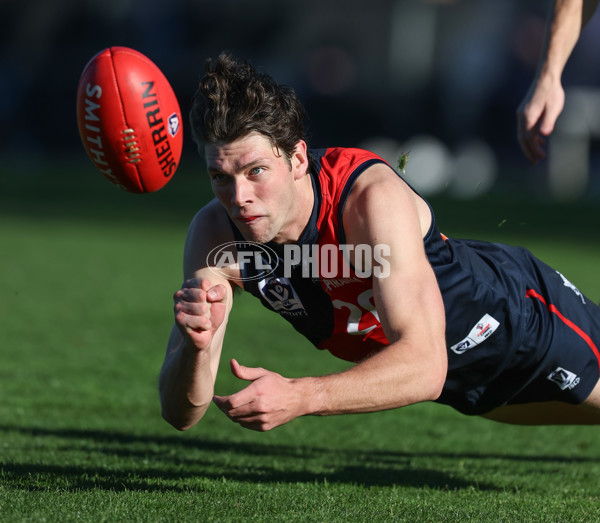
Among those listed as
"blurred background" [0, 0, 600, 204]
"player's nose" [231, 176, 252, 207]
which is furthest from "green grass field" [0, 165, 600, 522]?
"blurred background" [0, 0, 600, 204]

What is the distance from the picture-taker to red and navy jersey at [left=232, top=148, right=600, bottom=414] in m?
4.28

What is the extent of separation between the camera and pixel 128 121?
4375 mm

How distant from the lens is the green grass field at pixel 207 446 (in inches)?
166

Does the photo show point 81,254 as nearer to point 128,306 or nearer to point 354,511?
point 128,306

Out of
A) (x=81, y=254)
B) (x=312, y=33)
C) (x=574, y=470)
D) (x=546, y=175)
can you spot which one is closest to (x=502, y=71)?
(x=546, y=175)

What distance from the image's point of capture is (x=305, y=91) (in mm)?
32875

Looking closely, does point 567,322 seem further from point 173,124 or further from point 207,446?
point 207,446

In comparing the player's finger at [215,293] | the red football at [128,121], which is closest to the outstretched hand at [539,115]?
the red football at [128,121]

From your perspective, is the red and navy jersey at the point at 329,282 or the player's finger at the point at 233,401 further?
the red and navy jersey at the point at 329,282

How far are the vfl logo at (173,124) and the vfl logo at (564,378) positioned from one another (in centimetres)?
226

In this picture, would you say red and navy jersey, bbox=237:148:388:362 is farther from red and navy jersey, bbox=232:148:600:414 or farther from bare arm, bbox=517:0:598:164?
bare arm, bbox=517:0:598:164

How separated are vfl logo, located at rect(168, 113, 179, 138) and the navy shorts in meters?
1.43

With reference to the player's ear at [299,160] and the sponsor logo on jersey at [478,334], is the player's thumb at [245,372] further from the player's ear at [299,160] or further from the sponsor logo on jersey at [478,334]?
the sponsor logo on jersey at [478,334]

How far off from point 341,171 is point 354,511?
4.96 ft
